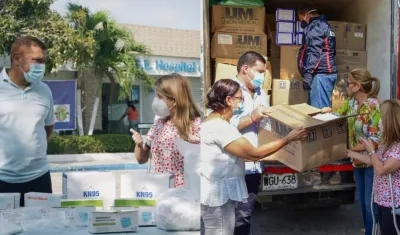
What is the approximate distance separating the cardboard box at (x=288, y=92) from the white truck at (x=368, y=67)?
0.58m

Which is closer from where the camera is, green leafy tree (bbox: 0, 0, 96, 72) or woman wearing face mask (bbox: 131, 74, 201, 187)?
green leafy tree (bbox: 0, 0, 96, 72)

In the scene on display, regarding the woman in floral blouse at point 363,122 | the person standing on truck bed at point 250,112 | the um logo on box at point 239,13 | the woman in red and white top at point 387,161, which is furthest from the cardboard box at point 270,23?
the woman in red and white top at point 387,161

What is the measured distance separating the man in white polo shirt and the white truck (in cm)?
155

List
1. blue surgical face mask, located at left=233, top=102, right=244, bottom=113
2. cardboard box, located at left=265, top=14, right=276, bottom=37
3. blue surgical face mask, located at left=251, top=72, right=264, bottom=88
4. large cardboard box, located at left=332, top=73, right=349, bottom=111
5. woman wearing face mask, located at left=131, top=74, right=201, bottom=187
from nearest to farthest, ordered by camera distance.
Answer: woman wearing face mask, located at left=131, top=74, right=201, bottom=187
blue surgical face mask, located at left=233, top=102, right=244, bottom=113
blue surgical face mask, located at left=251, top=72, right=264, bottom=88
large cardboard box, located at left=332, top=73, right=349, bottom=111
cardboard box, located at left=265, top=14, right=276, bottom=37

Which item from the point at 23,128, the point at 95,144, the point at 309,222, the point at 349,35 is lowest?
the point at 309,222

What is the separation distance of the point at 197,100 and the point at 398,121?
1.18 meters

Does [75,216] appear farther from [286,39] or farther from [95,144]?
[286,39]

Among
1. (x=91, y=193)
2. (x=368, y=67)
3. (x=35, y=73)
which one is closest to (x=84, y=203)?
(x=91, y=193)

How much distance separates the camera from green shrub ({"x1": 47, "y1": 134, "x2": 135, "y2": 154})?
2883 mm

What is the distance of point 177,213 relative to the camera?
213cm

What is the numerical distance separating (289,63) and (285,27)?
33 centimetres

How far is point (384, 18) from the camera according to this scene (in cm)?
440

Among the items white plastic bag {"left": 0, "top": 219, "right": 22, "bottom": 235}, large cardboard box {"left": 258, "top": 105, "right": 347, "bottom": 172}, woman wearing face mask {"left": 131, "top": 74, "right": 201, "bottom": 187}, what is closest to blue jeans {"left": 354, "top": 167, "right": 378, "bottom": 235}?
large cardboard box {"left": 258, "top": 105, "right": 347, "bottom": 172}

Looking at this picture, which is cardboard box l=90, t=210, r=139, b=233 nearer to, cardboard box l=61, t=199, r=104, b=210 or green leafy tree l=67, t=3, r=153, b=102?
cardboard box l=61, t=199, r=104, b=210
